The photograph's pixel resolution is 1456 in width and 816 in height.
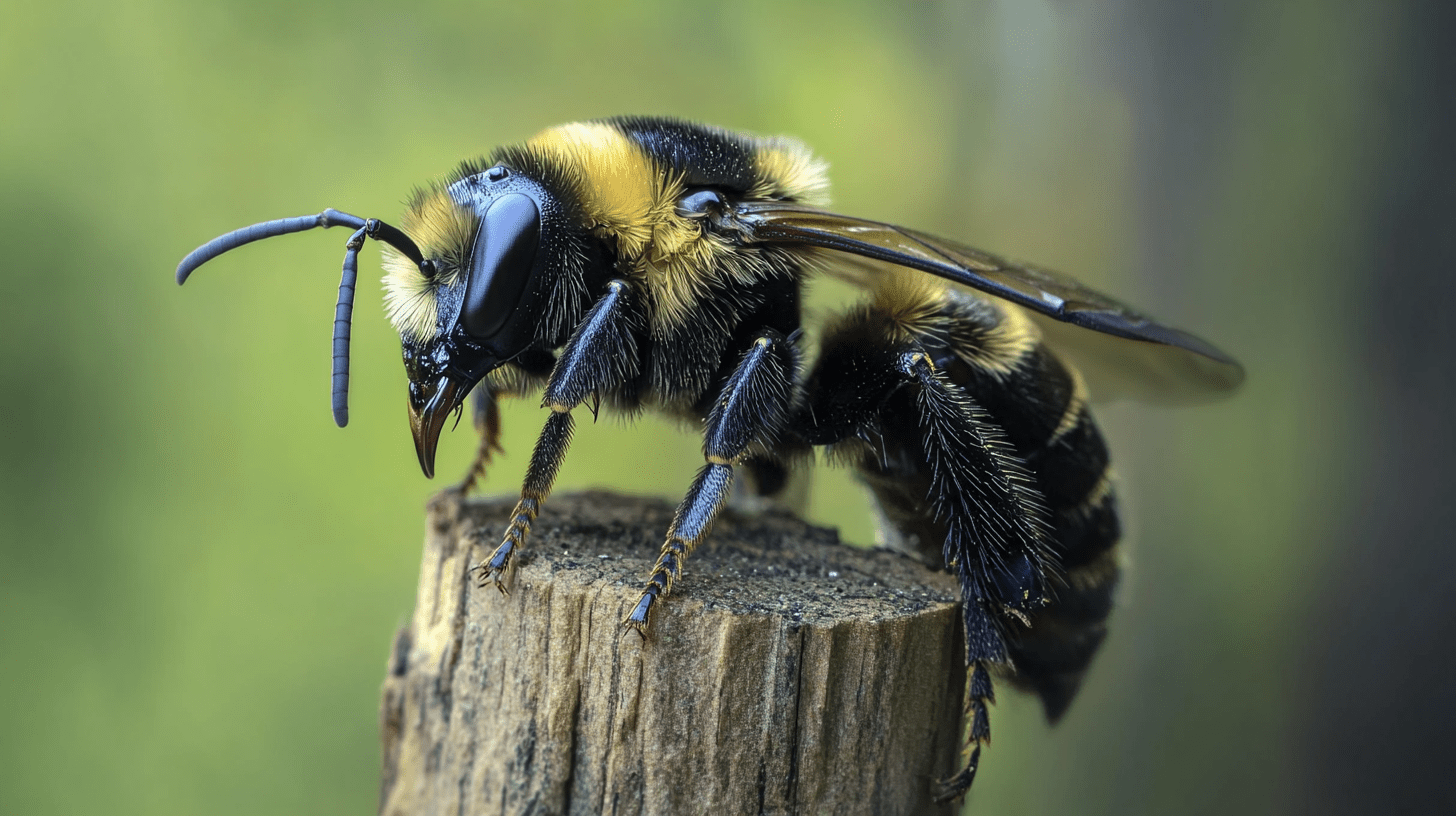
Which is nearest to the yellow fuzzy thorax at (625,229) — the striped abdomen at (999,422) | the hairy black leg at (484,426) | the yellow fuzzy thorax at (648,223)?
the yellow fuzzy thorax at (648,223)

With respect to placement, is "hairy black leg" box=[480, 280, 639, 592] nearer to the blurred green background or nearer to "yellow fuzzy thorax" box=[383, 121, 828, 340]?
"yellow fuzzy thorax" box=[383, 121, 828, 340]

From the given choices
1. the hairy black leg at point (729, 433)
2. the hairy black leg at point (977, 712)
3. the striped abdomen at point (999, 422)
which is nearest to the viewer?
the hairy black leg at point (729, 433)

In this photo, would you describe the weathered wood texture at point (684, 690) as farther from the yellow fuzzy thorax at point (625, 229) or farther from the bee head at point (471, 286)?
the yellow fuzzy thorax at point (625, 229)

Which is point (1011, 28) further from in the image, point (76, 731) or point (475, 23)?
point (76, 731)

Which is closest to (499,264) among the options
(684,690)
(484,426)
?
(484,426)

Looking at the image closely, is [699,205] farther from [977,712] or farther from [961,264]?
[977,712]

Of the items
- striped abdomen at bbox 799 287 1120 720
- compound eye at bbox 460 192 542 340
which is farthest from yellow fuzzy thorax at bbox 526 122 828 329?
striped abdomen at bbox 799 287 1120 720
